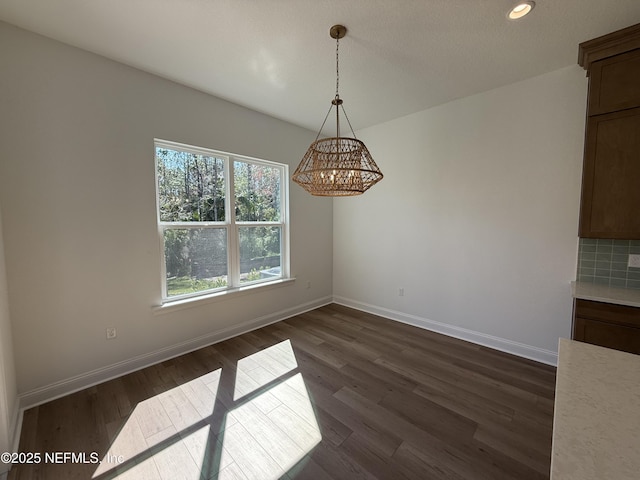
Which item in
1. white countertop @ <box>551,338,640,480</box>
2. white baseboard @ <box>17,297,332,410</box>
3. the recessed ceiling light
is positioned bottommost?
white baseboard @ <box>17,297,332,410</box>

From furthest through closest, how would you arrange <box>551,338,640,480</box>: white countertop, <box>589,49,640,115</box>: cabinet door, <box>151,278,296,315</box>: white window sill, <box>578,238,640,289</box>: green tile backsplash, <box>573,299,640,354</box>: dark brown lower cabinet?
1. <box>151,278,296,315</box>: white window sill
2. <box>578,238,640,289</box>: green tile backsplash
3. <box>589,49,640,115</box>: cabinet door
4. <box>573,299,640,354</box>: dark brown lower cabinet
5. <box>551,338,640,480</box>: white countertop

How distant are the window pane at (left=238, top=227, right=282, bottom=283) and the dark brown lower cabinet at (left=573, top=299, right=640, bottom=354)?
321 centimetres

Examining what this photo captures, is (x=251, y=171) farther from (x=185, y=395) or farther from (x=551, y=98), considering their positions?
(x=551, y=98)

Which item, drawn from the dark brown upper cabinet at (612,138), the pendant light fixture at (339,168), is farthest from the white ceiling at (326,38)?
the pendant light fixture at (339,168)

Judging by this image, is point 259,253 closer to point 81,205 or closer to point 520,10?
point 81,205

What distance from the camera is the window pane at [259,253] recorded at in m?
3.43

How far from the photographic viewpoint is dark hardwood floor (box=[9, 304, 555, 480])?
5.12 feet

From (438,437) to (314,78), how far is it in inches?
124

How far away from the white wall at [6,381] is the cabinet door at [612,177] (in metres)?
4.23

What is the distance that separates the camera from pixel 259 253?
3.61 m

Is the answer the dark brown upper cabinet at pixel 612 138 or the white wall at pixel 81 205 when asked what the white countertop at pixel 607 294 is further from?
→ the white wall at pixel 81 205

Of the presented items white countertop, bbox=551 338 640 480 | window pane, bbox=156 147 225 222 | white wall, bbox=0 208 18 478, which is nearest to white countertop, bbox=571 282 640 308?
white countertop, bbox=551 338 640 480

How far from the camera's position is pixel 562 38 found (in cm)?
204

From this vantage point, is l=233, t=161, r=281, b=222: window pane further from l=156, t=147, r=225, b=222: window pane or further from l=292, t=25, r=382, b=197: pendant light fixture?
l=292, t=25, r=382, b=197: pendant light fixture
